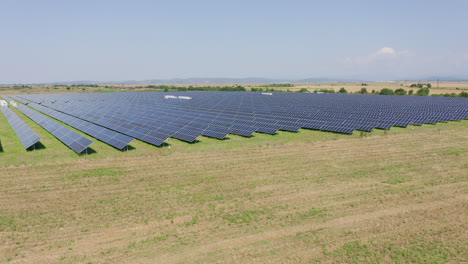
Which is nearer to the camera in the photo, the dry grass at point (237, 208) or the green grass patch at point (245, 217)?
the dry grass at point (237, 208)

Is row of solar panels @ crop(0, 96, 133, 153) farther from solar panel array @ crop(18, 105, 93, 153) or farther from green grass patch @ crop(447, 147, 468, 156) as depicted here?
green grass patch @ crop(447, 147, 468, 156)

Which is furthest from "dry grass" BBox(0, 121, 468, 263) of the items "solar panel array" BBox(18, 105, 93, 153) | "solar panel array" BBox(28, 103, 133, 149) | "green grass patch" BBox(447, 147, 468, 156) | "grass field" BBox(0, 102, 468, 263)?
"solar panel array" BBox(28, 103, 133, 149)

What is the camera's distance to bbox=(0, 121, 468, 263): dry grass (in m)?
12.4

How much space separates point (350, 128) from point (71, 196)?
35.7 metres

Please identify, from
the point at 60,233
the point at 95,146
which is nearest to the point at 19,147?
the point at 95,146

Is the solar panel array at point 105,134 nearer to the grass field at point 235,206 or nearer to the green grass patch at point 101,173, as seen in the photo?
the grass field at point 235,206

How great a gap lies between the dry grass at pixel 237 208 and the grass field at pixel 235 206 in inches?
2.8

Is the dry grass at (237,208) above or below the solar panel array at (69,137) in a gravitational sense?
below

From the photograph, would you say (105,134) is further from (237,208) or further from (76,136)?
(237,208)

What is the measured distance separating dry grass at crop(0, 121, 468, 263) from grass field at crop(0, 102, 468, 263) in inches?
2.8

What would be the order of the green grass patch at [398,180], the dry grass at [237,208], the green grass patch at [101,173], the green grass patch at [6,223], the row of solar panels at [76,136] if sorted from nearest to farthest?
1. the dry grass at [237,208]
2. the green grass patch at [6,223]
3. the green grass patch at [398,180]
4. the green grass patch at [101,173]
5. the row of solar panels at [76,136]

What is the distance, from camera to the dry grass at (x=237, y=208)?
12.4m

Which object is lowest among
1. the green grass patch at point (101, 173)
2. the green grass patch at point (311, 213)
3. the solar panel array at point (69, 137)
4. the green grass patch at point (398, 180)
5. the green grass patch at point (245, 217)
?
the green grass patch at point (245, 217)

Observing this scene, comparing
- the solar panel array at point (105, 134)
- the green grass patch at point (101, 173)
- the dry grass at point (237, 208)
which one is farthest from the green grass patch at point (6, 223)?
the solar panel array at point (105, 134)
